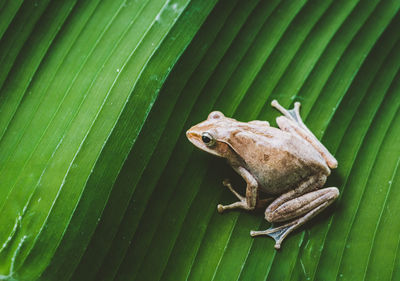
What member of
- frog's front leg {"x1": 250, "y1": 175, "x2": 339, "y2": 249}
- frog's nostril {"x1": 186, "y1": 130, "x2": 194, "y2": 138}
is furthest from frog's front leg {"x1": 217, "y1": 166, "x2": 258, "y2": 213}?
frog's nostril {"x1": 186, "y1": 130, "x2": 194, "y2": 138}

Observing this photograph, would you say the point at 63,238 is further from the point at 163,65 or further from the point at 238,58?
the point at 238,58

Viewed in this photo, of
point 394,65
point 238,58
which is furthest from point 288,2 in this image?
point 394,65

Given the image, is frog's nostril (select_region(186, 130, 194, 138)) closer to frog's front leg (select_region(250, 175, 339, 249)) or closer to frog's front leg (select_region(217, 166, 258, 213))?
frog's front leg (select_region(217, 166, 258, 213))

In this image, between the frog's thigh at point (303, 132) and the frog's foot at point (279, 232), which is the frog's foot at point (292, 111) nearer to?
the frog's thigh at point (303, 132)

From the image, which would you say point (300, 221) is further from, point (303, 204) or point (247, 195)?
point (247, 195)

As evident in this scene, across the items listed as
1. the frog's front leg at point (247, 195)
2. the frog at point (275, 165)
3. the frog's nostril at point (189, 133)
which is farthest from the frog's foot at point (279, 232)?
the frog's nostril at point (189, 133)

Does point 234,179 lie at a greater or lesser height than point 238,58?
lesser

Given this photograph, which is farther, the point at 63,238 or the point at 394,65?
the point at 394,65
